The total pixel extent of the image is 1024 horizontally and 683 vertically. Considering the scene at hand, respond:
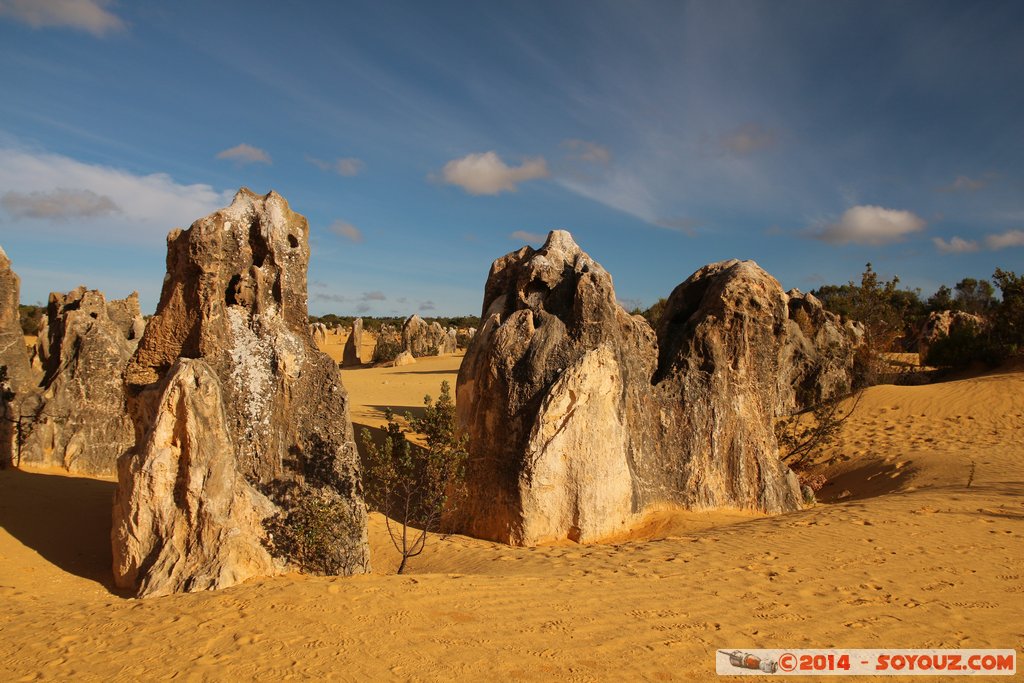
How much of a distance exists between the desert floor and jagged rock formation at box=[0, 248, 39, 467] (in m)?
0.88

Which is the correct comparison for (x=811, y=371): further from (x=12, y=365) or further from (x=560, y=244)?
(x=12, y=365)

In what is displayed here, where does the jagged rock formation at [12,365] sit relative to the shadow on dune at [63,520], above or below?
above

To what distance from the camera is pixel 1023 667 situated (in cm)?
462

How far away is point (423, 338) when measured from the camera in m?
37.9

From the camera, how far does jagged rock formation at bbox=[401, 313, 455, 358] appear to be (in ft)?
120

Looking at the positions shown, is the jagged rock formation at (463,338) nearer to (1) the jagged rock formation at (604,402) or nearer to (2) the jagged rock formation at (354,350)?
(2) the jagged rock formation at (354,350)

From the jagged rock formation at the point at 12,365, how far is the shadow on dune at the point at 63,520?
0.95m

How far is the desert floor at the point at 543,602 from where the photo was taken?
441cm

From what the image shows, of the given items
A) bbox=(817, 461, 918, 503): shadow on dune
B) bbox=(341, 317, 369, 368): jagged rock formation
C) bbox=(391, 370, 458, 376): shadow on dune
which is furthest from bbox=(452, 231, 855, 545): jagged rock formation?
bbox=(341, 317, 369, 368): jagged rock formation

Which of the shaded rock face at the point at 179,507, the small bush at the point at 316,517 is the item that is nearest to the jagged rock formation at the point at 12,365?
the shaded rock face at the point at 179,507

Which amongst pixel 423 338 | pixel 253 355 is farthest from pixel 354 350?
pixel 253 355

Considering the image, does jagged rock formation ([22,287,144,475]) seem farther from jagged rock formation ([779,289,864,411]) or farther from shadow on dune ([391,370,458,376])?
shadow on dune ([391,370,458,376])

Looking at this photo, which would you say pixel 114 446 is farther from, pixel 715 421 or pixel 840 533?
pixel 840 533

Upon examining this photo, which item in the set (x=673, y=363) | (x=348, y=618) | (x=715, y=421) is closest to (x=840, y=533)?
(x=715, y=421)
